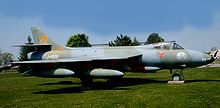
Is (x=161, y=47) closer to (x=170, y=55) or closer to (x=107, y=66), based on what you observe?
(x=170, y=55)

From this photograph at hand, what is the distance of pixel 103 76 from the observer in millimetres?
18938

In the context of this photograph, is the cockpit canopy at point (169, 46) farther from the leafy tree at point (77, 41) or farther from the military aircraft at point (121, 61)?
the leafy tree at point (77, 41)

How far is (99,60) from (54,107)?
9061 millimetres

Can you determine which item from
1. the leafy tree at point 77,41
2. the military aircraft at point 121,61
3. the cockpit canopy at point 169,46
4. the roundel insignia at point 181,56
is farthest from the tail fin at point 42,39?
the leafy tree at point 77,41

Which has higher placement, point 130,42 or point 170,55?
point 130,42

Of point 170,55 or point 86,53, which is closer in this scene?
point 170,55

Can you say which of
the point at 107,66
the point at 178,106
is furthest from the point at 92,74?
the point at 178,106

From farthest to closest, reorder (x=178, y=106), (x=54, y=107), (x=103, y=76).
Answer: (x=103, y=76) < (x=54, y=107) < (x=178, y=106)

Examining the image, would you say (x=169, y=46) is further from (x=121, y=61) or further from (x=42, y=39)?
(x=42, y=39)

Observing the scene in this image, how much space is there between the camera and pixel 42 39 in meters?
26.0

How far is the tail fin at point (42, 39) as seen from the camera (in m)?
24.5

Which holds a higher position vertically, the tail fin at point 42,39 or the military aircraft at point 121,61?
the tail fin at point 42,39

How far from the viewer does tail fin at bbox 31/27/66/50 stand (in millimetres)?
24547

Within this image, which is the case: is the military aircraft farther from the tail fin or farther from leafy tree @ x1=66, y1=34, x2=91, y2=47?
leafy tree @ x1=66, y1=34, x2=91, y2=47
